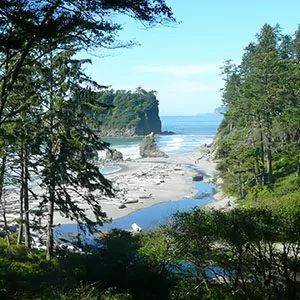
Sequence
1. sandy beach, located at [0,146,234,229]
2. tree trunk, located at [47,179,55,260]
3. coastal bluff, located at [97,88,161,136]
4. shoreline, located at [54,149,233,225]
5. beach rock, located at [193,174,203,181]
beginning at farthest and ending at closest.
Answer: coastal bluff, located at [97,88,161,136], beach rock, located at [193,174,203,181], shoreline, located at [54,149,233,225], sandy beach, located at [0,146,234,229], tree trunk, located at [47,179,55,260]

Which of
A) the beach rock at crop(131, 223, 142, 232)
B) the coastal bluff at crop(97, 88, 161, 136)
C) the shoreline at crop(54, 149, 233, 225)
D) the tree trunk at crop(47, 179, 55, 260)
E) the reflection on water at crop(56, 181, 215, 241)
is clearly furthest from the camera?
the coastal bluff at crop(97, 88, 161, 136)

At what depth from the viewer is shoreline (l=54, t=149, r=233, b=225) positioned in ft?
116

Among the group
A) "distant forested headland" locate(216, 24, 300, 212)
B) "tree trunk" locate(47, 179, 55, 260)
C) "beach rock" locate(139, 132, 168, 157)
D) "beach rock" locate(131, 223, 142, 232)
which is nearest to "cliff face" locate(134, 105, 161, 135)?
"beach rock" locate(139, 132, 168, 157)

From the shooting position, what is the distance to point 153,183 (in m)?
47.2

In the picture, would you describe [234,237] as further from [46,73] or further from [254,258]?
[46,73]

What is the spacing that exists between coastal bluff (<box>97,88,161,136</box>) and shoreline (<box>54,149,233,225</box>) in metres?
50.6

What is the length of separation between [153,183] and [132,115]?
264ft

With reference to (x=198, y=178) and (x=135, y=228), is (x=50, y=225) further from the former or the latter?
(x=198, y=178)

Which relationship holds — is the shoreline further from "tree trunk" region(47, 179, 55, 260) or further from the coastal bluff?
the coastal bluff

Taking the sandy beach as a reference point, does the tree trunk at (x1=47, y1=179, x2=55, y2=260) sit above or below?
above

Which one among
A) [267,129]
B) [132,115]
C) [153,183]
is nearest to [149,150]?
[153,183]

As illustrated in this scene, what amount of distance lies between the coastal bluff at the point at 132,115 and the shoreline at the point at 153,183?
5060 cm

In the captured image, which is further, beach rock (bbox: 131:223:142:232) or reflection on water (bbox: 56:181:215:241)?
reflection on water (bbox: 56:181:215:241)

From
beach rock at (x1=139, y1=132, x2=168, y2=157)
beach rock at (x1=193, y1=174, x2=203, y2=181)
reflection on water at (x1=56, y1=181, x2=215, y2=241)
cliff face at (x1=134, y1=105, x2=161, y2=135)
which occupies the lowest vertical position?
reflection on water at (x1=56, y1=181, x2=215, y2=241)
